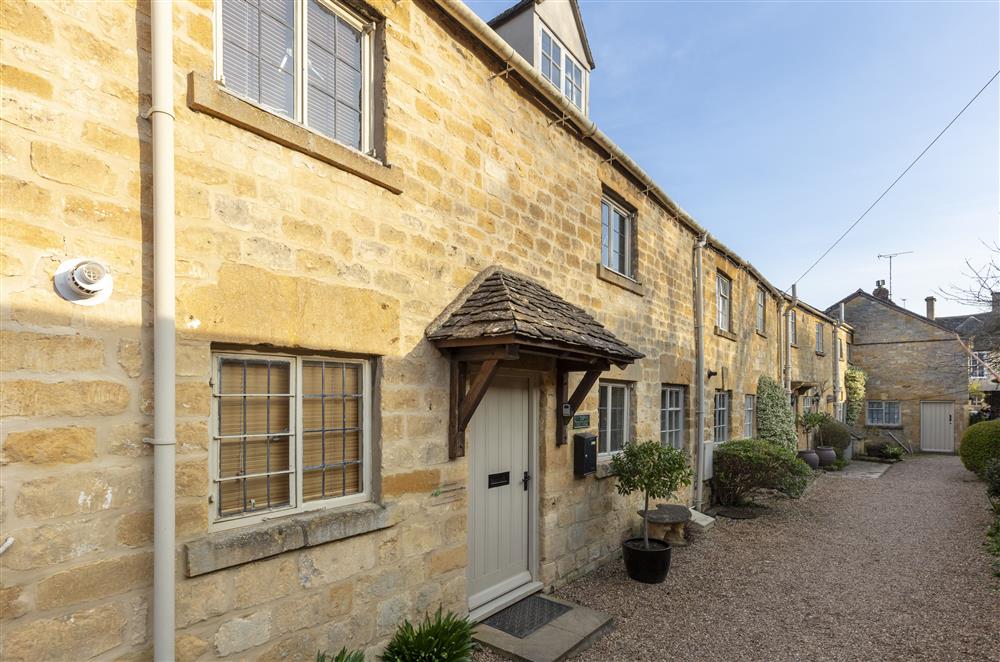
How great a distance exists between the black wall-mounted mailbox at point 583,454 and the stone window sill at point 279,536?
9.35 feet

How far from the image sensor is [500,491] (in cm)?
558

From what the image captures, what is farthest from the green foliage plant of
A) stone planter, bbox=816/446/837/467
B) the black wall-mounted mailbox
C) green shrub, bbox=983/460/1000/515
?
stone planter, bbox=816/446/837/467

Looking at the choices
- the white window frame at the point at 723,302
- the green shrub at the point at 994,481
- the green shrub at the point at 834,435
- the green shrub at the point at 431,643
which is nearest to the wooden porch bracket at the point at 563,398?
the green shrub at the point at 431,643

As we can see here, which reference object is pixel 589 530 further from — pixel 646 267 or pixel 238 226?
pixel 238 226

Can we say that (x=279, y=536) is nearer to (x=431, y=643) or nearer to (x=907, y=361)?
(x=431, y=643)

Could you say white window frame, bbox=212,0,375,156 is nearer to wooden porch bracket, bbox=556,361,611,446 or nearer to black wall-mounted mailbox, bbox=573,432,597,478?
wooden porch bracket, bbox=556,361,611,446

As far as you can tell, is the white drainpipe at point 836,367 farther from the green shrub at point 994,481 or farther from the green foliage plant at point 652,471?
the green foliage plant at point 652,471

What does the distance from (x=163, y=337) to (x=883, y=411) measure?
93.4ft

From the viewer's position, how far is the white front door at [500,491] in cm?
525

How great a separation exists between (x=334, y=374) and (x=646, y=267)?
5918 millimetres

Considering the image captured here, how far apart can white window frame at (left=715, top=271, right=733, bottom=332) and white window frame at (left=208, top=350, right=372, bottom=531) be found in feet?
29.9

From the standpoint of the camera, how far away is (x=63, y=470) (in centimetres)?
262

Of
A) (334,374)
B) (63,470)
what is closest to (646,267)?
(334,374)

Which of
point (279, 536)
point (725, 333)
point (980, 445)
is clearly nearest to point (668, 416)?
point (725, 333)
